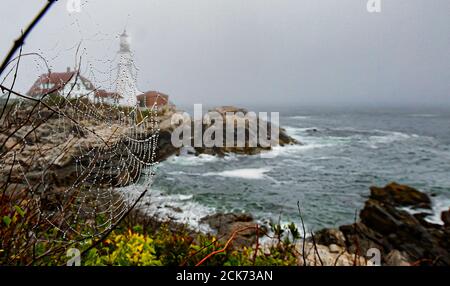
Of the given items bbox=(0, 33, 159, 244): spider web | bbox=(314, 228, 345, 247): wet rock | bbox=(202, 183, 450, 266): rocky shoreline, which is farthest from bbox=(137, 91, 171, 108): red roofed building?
bbox=(314, 228, 345, 247): wet rock

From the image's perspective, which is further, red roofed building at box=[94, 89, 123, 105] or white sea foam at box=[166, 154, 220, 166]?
white sea foam at box=[166, 154, 220, 166]

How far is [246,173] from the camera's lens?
17922 mm

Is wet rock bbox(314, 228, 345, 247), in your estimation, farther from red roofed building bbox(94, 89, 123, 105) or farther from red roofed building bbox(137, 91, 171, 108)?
red roofed building bbox(94, 89, 123, 105)

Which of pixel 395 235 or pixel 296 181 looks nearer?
pixel 395 235

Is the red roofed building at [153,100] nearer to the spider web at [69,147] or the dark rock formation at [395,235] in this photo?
the spider web at [69,147]

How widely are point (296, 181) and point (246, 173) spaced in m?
2.76

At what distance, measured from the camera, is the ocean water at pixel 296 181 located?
11352mm

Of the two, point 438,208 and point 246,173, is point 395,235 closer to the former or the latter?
point 438,208

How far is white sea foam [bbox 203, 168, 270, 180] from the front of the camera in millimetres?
16891

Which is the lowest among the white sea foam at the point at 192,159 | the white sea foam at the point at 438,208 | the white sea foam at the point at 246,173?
the white sea foam at the point at 438,208

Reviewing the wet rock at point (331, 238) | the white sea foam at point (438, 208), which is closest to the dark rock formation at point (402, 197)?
the white sea foam at point (438, 208)

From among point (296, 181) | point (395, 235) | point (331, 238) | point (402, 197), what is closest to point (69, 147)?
point (331, 238)
